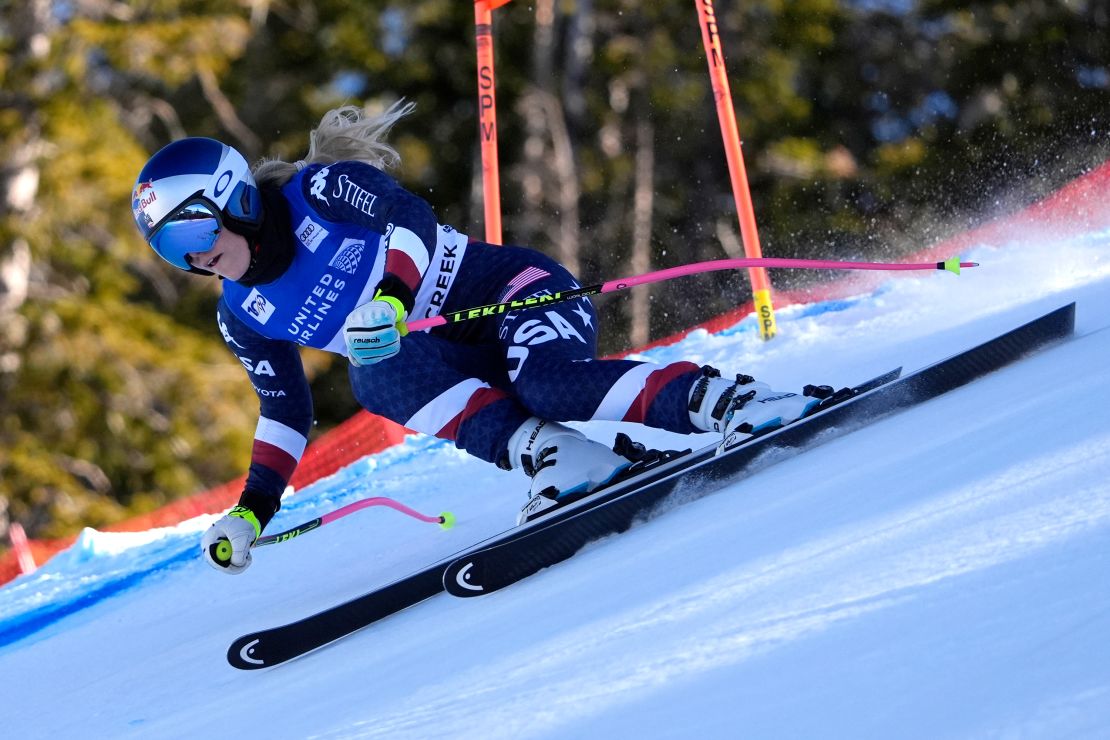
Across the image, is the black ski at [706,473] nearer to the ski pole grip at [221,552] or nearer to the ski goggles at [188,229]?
the ski pole grip at [221,552]

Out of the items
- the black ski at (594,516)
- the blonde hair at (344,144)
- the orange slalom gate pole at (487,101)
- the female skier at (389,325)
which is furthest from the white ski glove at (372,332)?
the orange slalom gate pole at (487,101)

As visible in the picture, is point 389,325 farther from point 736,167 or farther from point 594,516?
point 736,167

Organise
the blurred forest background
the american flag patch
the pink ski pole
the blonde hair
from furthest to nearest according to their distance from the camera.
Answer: the blurred forest background
the blonde hair
the american flag patch
the pink ski pole

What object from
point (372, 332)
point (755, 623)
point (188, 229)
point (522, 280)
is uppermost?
point (188, 229)

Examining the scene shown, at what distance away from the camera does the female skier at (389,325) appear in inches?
112

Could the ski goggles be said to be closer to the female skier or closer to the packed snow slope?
the female skier

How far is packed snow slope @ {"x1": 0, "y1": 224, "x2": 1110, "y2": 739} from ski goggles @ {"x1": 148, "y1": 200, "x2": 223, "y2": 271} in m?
0.85

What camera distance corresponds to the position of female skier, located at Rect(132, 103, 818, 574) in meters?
2.84

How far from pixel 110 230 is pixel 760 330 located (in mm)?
9418

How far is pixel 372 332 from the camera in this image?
8.63 feet

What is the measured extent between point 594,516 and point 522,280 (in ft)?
2.55

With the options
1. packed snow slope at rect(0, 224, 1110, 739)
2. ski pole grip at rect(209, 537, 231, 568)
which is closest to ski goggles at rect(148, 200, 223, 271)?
ski pole grip at rect(209, 537, 231, 568)

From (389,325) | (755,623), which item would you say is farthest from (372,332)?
(755,623)

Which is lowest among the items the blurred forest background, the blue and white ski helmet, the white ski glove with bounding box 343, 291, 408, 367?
the white ski glove with bounding box 343, 291, 408, 367
